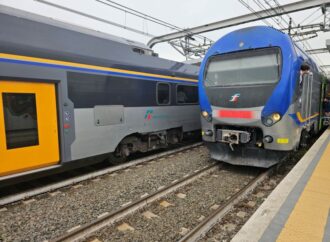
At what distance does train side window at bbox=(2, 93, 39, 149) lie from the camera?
391 cm

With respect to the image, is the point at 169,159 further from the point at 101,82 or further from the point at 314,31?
the point at 314,31

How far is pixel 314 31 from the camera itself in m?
13.2

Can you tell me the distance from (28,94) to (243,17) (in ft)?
39.6

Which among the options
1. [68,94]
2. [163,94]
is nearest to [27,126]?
[68,94]

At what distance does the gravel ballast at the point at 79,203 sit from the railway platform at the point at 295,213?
7.35 ft

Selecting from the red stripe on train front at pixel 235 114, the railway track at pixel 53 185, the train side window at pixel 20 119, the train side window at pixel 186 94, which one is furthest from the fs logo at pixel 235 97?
the train side window at pixel 20 119

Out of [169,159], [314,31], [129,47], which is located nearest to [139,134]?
[169,159]

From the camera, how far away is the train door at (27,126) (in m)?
3.87

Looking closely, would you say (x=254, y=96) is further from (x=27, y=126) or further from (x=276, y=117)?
(x=27, y=126)

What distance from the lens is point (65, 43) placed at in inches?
182

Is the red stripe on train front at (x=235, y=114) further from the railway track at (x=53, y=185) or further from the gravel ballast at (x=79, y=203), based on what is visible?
the railway track at (x=53, y=185)

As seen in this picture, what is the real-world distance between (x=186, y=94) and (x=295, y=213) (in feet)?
19.9

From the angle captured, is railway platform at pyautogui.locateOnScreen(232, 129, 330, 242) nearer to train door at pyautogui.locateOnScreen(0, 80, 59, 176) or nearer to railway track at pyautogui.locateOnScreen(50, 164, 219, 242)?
railway track at pyautogui.locateOnScreen(50, 164, 219, 242)

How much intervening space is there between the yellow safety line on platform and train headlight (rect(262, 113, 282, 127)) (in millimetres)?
1248
